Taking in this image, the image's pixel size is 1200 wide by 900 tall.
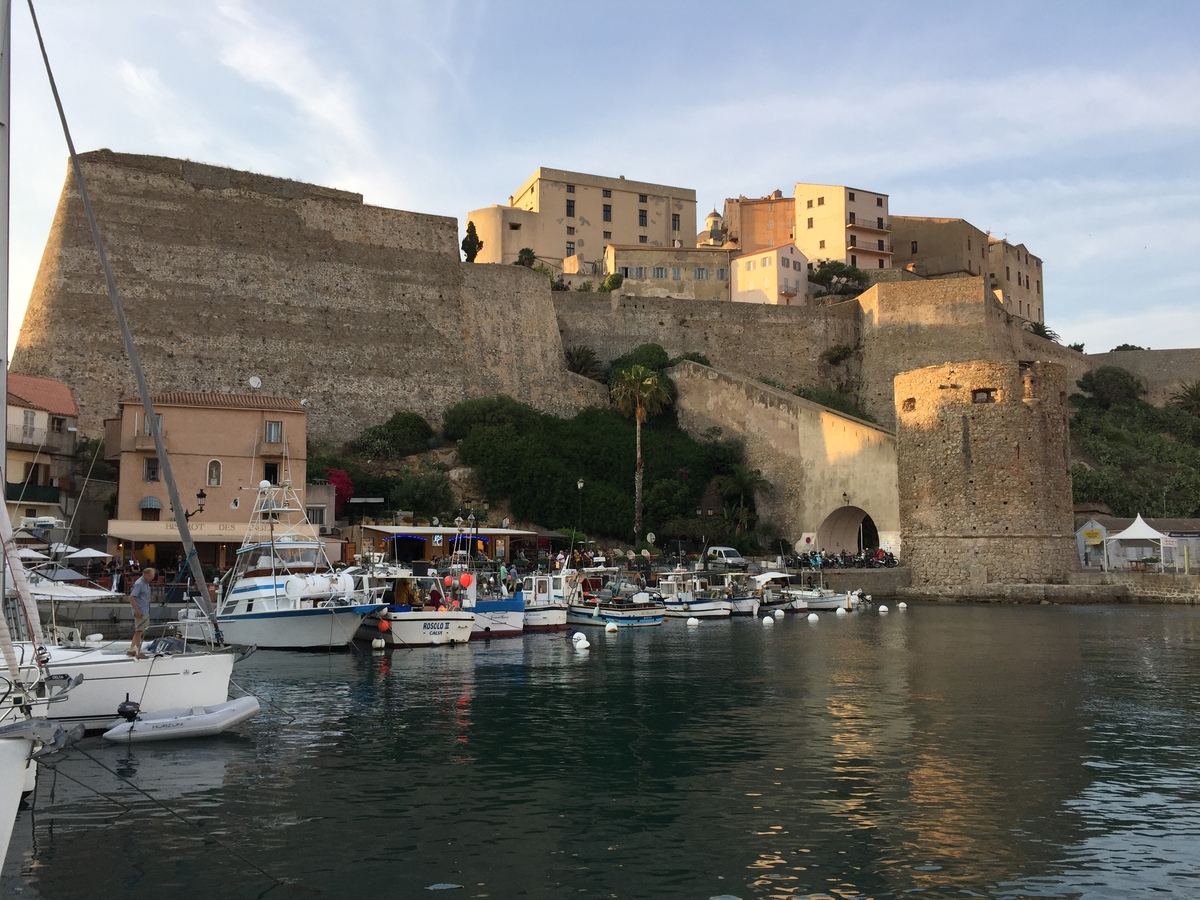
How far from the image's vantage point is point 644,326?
50.2 m

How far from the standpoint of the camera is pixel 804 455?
40.9 m

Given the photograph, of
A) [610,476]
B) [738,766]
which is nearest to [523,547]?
[610,476]

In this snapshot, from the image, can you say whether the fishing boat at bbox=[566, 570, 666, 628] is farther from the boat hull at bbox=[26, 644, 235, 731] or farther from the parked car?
the boat hull at bbox=[26, 644, 235, 731]

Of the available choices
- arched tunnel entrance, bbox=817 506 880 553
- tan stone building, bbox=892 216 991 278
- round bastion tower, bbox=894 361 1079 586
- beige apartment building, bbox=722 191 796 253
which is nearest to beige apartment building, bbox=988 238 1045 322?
tan stone building, bbox=892 216 991 278

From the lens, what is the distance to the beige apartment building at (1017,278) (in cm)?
6931

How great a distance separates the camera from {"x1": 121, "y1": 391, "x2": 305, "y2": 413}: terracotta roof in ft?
102

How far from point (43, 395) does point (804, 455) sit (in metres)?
25.8

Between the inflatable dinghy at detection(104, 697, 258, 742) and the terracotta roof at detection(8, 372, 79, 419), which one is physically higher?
the terracotta roof at detection(8, 372, 79, 419)

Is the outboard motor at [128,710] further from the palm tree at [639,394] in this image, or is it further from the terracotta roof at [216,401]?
the palm tree at [639,394]

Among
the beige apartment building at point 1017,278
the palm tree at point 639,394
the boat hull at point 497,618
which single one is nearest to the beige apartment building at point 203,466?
the boat hull at point 497,618

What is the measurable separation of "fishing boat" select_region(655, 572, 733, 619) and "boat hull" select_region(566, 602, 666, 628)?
184 centimetres

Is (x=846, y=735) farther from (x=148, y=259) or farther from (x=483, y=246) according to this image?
(x=483, y=246)

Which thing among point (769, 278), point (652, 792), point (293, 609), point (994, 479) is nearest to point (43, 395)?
point (293, 609)

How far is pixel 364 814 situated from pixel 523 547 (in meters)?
27.8
